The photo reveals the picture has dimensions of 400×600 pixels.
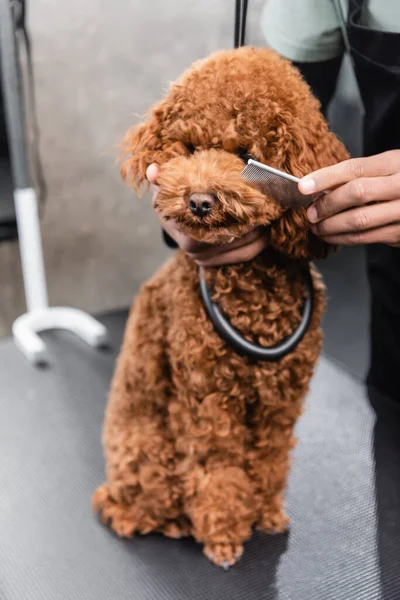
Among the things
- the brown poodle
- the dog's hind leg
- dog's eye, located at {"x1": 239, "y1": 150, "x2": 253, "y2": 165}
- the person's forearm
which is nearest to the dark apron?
the person's forearm

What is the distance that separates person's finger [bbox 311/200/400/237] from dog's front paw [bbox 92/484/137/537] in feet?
1.69

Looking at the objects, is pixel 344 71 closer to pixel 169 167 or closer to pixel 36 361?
pixel 169 167

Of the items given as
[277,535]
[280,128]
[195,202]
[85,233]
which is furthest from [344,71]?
[85,233]

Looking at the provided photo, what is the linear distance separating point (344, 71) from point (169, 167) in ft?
1.84

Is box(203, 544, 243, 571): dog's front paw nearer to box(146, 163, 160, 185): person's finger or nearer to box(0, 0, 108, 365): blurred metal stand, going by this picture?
box(146, 163, 160, 185): person's finger

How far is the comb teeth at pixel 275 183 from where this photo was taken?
0.72 m

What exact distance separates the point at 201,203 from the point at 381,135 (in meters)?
0.46

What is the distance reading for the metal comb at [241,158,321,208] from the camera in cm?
72

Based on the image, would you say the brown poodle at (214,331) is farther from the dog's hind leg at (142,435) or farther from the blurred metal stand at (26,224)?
the blurred metal stand at (26,224)

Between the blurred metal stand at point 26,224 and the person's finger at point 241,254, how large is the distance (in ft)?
2.54

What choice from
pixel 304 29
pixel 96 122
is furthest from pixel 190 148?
pixel 96 122

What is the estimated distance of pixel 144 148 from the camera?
0.82 m

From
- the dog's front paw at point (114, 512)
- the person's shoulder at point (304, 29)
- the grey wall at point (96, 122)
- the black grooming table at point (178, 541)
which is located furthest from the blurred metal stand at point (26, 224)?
the person's shoulder at point (304, 29)

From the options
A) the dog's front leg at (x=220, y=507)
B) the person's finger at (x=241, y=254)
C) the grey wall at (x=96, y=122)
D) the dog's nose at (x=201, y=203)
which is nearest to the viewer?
the dog's nose at (x=201, y=203)
